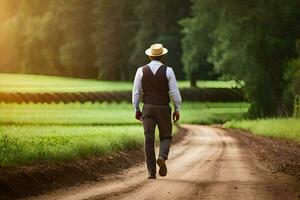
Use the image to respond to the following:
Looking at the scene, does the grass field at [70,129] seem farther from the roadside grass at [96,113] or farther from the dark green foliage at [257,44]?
the dark green foliage at [257,44]

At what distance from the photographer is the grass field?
45.6 feet

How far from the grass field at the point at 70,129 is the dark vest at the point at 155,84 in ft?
8.24

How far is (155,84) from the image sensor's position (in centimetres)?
1288

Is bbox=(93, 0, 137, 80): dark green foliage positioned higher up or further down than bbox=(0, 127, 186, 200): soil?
higher up

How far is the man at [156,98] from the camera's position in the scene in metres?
12.9

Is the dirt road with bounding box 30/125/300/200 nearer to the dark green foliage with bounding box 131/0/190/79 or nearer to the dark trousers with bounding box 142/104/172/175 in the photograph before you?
the dark trousers with bounding box 142/104/172/175

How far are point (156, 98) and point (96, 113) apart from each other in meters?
28.5

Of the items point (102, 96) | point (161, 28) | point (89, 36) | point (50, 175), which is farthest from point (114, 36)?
point (50, 175)

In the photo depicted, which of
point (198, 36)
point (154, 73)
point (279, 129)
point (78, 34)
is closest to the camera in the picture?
point (154, 73)

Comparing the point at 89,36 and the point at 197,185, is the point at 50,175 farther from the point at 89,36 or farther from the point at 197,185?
the point at 89,36

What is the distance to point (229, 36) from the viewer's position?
48.1 meters

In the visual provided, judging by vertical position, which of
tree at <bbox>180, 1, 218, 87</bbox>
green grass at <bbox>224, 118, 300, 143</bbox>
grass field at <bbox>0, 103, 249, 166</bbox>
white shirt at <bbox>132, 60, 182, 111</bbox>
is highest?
tree at <bbox>180, 1, 218, 87</bbox>

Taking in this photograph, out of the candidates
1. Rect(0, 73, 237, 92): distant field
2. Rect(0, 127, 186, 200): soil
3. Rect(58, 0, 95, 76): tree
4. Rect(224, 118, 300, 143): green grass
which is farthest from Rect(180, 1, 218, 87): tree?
Rect(0, 127, 186, 200): soil

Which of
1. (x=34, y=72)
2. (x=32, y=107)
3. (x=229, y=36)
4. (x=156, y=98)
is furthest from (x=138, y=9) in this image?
(x=156, y=98)
